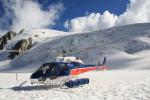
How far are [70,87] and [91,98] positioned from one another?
4747mm

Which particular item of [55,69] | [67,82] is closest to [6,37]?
[55,69]

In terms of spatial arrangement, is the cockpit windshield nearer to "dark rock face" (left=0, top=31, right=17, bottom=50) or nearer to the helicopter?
the helicopter


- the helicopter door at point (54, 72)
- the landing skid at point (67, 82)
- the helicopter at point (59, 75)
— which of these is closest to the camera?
the landing skid at point (67, 82)

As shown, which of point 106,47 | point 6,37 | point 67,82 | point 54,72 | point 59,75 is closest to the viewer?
point 67,82

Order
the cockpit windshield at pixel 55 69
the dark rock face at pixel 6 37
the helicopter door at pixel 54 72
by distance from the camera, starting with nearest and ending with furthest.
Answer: the helicopter door at pixel 54 72 → the cockpit windshield at pixel 55 69 → the dark rock face at pixel 6 37

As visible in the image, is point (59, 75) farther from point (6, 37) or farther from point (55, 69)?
point (6, 37)

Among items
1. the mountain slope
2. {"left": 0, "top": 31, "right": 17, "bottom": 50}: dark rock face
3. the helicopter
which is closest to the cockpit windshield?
the helicopter

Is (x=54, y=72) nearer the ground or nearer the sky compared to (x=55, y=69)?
nearer the ground

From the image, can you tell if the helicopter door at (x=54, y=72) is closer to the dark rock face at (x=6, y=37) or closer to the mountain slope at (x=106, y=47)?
the mountain slope at (x=106, y=47)

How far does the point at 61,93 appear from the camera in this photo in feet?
60.7

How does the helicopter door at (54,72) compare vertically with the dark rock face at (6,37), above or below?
below

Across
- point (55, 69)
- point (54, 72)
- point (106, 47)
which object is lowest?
point (54, 72)

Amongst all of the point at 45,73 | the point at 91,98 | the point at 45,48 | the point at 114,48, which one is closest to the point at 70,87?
the point at 45,73

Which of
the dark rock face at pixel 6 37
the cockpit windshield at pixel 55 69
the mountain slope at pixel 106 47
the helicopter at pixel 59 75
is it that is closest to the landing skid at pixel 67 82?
the helicopter at pixel 59 75
